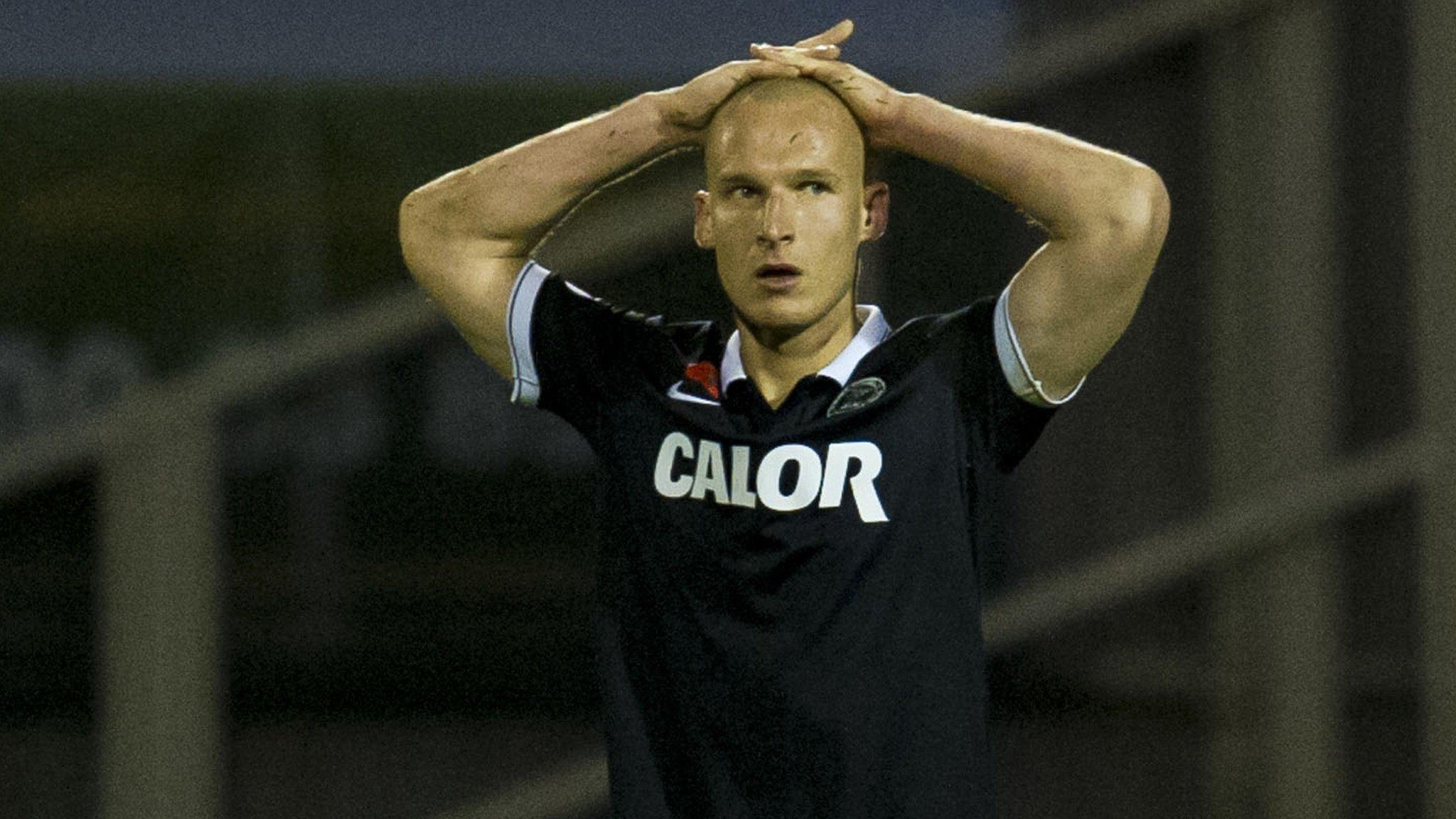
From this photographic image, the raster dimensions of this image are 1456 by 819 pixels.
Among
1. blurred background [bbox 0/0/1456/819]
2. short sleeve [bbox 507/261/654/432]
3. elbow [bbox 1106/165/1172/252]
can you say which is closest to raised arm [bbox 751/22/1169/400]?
elbow [bbox 1106/165/1172/252]

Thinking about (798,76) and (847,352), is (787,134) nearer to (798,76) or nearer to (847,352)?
(798,76)

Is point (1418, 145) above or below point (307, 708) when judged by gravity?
above

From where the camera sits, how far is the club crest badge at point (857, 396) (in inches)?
48.2

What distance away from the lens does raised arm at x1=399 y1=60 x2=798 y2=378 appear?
1.23m

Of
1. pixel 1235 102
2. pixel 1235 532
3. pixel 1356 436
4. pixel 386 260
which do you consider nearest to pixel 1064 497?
pixel 1235 532

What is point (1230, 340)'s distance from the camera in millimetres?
2391

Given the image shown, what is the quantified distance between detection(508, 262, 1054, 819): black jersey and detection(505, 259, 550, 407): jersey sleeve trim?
0.23 ft

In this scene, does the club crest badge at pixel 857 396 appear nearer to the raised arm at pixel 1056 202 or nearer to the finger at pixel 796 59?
the raised arm at pixel 1056 202

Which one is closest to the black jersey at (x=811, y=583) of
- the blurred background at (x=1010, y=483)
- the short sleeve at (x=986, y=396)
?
the short sleeve at (x=986, y=396)

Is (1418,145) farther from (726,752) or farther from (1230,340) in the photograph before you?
(726,752)

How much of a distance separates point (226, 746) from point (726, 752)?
1181 mm

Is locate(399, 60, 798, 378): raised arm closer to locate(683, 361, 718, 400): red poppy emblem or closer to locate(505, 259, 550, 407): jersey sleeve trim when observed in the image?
locate(505, 259, 550, 407): jersey sleeve trim

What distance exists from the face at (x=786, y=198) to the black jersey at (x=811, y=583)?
6cm

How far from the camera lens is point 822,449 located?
3.96 ft
